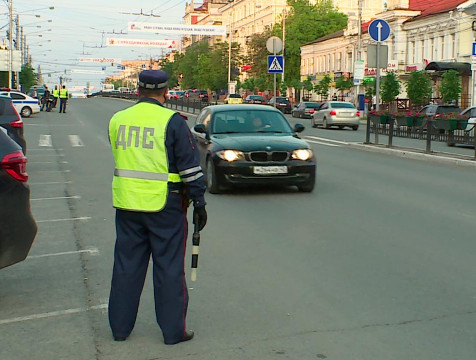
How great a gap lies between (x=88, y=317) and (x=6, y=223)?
3.06 feet

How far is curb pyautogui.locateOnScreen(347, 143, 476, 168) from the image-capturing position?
1709cm

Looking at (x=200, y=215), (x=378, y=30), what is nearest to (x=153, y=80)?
(x=200, y=215)

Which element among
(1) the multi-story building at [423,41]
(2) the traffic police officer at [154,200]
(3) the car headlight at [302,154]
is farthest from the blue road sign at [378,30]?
(1) the multi-story building at [423,41]

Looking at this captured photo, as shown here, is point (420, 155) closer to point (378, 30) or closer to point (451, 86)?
point (378, 30)

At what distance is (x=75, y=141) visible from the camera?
80.9ft

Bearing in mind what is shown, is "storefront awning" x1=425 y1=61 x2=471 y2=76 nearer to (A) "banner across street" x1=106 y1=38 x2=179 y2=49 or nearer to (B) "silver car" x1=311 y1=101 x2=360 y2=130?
(B) "silver car" x1=311 y1=101 x2=360 y2=130

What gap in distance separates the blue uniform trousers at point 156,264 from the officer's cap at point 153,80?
2.29ft

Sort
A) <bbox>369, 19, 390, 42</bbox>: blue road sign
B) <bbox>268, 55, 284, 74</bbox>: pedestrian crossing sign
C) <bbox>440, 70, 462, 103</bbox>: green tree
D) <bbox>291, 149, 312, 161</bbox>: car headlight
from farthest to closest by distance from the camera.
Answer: <bbox>440, 70, 462, 103</bbox>: green tree → <bbox>268, 55, 284, 74</bbox>: pedestrian crossing sign → <bbox>369, 19, 390, 42</bbox>: blue road sign → <bbox>291, 149, 312, 161</bbox>: car headlight

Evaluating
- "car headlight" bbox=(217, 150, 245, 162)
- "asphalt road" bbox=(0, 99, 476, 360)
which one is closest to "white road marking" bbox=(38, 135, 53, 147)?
"asphalt road" bbox=(0, 99, 476, 360)

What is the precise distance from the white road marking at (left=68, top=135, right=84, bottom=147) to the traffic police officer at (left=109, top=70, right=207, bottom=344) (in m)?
18.7

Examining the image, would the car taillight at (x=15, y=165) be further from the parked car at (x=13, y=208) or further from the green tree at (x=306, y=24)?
the green tree at (x=306, y=24)

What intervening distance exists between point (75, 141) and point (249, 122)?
13223 millimetres

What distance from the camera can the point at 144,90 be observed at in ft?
15.2

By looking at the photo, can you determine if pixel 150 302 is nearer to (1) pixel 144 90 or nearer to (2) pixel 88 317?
(2) pixel 88 317
